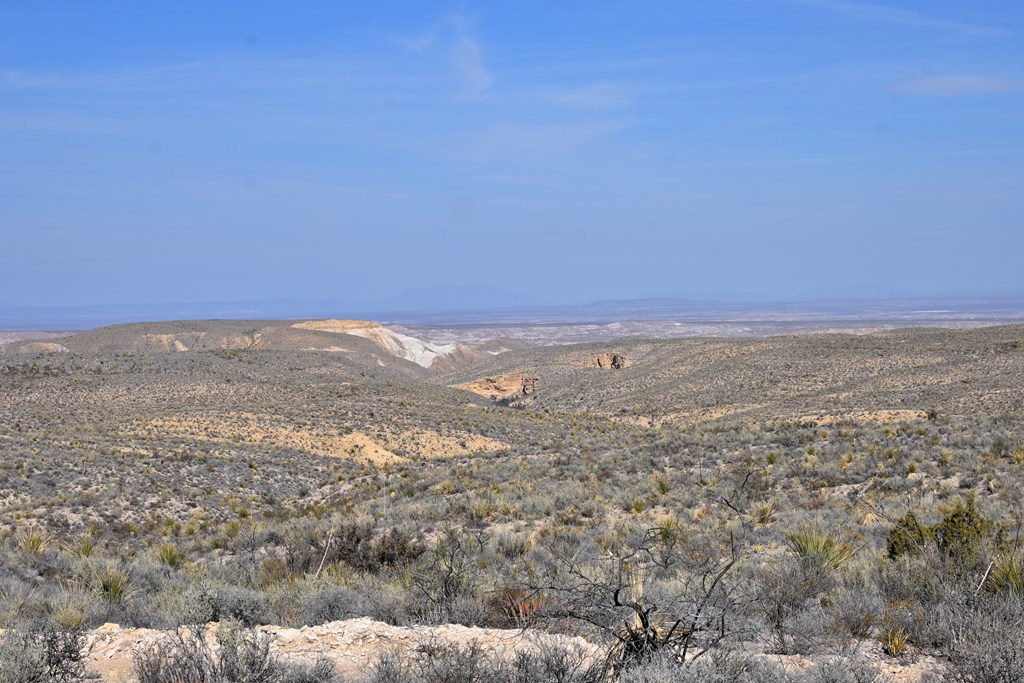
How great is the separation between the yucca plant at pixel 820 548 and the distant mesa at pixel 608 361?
194 feet

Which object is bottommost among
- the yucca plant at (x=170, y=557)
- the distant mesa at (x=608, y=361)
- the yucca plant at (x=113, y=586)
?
the distant mesa at (x=608, y=361)

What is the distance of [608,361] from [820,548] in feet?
204

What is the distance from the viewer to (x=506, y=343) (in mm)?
127188

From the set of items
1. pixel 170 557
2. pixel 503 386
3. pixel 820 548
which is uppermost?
pixel 820 548

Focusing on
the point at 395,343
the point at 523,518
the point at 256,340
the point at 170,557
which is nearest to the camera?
the point at 170,557

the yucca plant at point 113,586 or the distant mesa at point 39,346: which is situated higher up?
the yucca plant at point 113,586

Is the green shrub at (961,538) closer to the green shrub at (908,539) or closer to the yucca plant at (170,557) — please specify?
the green shrub at (908,539)

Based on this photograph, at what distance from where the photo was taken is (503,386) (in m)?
64.7

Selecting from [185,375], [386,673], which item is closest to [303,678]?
[386,673]

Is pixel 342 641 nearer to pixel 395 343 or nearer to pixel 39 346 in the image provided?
pixel 39 346

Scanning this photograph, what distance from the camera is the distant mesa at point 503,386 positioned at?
62469mm

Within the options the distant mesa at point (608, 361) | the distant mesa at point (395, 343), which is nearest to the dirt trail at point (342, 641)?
the distant mesa at point (608, 361)

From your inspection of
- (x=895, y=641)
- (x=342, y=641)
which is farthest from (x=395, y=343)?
(x=895, y=641)

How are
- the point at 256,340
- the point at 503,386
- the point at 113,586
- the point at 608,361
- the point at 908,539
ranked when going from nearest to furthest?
the point at 113,586 → the point at 908,539 → the point at 503,386 → the point at 608,361 → the point at 256,340
